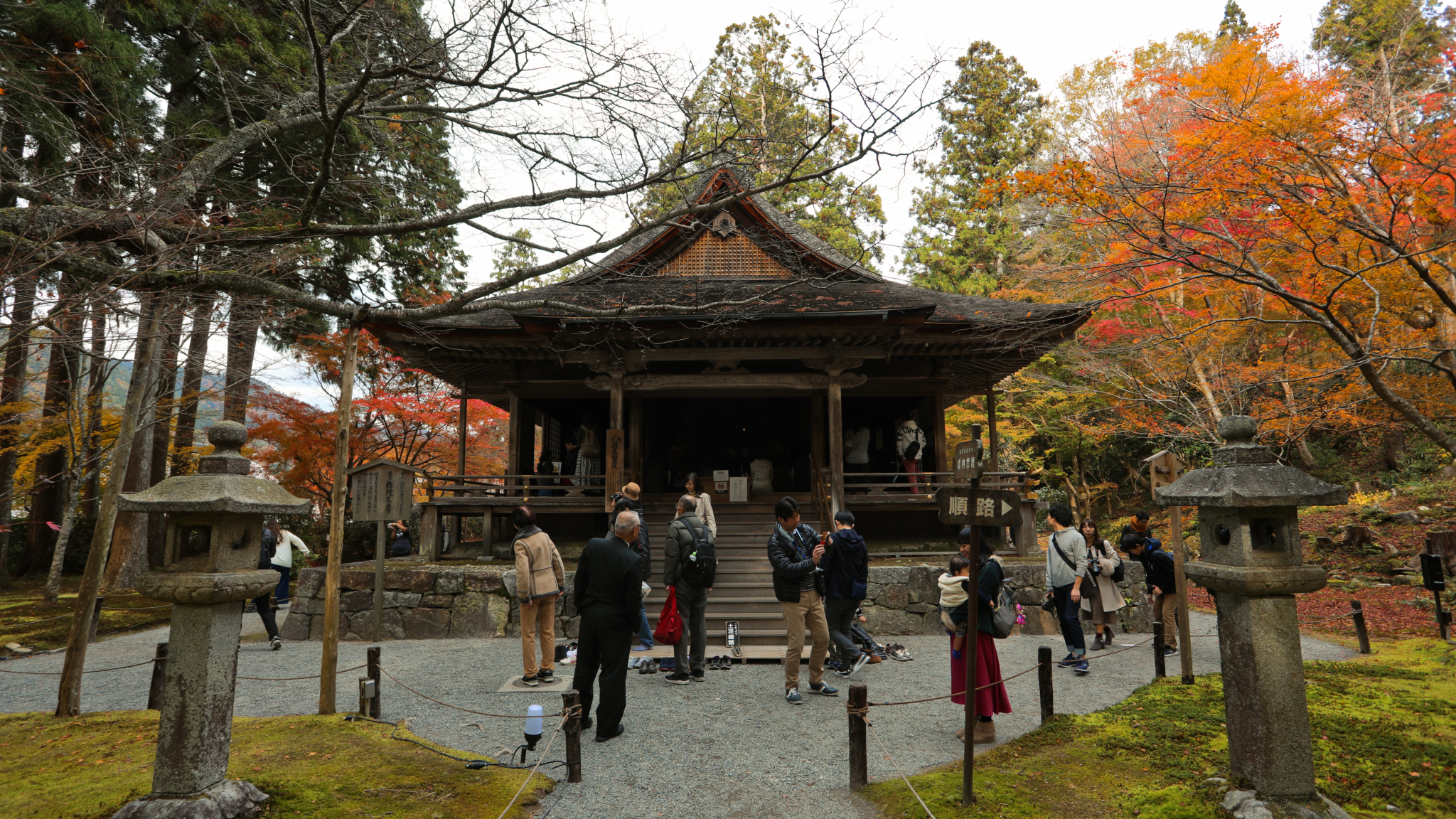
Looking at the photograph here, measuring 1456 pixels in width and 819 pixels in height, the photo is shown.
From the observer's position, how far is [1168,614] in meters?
7.88

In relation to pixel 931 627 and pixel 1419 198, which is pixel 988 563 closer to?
pixel 931 627

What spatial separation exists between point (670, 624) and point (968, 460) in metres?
3.67

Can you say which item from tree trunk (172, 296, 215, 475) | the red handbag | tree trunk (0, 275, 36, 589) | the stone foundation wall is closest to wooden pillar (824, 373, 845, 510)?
the stone foundation wall

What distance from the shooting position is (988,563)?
523 centimetres

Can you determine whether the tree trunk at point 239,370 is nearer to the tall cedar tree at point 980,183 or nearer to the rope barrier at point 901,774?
the rope barrier at point 901,774

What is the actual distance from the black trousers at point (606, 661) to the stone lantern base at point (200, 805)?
2.15 meters

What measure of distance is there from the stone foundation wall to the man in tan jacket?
16.4 ft

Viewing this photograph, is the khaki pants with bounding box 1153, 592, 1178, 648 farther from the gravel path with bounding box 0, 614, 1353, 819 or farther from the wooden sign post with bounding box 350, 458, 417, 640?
the wooden sign post with bounding box 350, 458, 417, 640

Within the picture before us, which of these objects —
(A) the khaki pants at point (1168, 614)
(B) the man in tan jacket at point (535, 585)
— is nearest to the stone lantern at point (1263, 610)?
(A) the khaki pants at point (1168, 614)

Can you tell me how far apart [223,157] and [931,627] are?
10.3 m

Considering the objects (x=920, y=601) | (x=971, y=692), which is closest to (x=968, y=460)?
(x=971, y=692)

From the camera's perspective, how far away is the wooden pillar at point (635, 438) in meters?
13.5

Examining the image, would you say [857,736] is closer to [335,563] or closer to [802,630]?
[802,630]

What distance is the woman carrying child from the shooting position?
508cm
